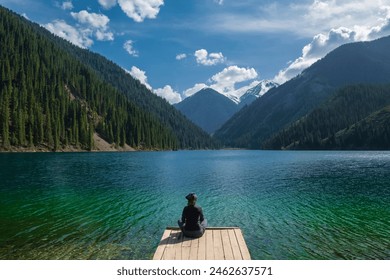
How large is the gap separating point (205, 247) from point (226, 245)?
1302 millimetres

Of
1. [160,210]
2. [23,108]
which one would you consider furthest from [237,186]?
[23,108]

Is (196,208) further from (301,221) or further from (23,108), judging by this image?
(23,108)

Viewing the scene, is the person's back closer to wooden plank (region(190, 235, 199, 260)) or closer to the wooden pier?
the wooden pier

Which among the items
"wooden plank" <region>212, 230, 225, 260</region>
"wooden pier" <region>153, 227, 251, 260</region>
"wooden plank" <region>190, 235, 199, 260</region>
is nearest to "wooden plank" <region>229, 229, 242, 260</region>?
"wooden pier" <region>153, 227, 251, 260</region>

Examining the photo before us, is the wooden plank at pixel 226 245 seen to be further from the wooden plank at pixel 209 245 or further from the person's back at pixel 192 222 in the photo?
the person's back at pixel 192 222

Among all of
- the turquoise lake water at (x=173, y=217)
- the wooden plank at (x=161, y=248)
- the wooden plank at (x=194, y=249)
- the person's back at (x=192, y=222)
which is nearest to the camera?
the wooden plank at (x=161, y=248)

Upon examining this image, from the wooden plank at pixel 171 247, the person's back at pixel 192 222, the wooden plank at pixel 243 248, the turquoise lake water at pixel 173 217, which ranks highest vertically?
the person's back at pixel 192 222

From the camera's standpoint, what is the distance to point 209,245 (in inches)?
690

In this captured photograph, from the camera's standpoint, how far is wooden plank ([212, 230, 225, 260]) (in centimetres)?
1599

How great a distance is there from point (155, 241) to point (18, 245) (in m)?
10.5

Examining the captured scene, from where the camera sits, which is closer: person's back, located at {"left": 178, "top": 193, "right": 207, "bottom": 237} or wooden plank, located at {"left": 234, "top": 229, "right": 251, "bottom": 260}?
wooden plank, located at {"left": 234, "top": 229, "right": 251, "bottom": 260}

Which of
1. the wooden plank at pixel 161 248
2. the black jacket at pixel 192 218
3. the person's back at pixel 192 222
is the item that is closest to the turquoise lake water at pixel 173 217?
the wooden plank at pixel 161 248

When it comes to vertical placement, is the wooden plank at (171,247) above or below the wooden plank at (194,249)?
above

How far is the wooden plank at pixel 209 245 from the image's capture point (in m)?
16.0
